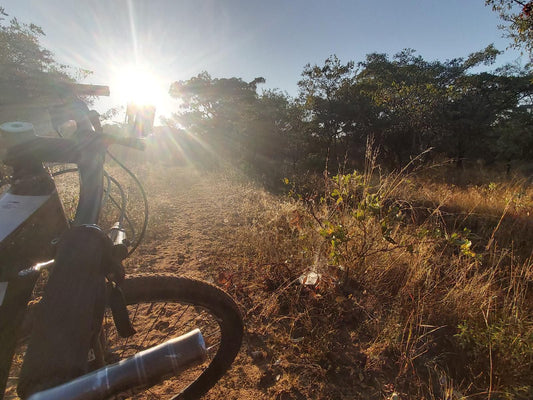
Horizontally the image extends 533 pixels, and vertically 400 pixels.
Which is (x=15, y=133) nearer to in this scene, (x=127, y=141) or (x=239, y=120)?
(x=127, y=141)

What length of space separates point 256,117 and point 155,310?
66.3 feet

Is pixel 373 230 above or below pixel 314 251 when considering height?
above

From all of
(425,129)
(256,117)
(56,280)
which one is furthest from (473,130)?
(56,280)

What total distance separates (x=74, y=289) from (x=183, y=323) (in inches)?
73.0

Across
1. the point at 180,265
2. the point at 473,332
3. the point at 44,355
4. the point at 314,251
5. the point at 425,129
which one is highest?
the point at 425,129

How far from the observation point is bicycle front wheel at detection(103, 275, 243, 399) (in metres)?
1.21

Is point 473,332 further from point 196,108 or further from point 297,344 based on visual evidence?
point 196,108

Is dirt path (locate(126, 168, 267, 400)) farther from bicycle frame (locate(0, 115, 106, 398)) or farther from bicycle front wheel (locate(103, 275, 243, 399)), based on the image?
bicycle frame (locate(0, 115, 106, 398))

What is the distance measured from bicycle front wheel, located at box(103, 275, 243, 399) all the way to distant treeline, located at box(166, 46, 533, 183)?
9.45m

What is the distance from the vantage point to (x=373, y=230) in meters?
2.81

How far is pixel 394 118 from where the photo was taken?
15.2m

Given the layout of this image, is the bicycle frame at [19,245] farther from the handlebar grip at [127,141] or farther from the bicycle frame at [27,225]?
the handlebar grip at [127,141]

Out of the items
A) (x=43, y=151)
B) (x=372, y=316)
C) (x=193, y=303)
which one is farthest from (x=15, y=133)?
(x=372, y=316)

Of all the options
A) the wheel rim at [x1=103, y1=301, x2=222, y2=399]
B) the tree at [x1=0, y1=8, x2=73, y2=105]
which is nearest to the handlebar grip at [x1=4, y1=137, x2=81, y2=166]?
the wheel rim at [x1=103, y1=301, x2=222, y2=399]
